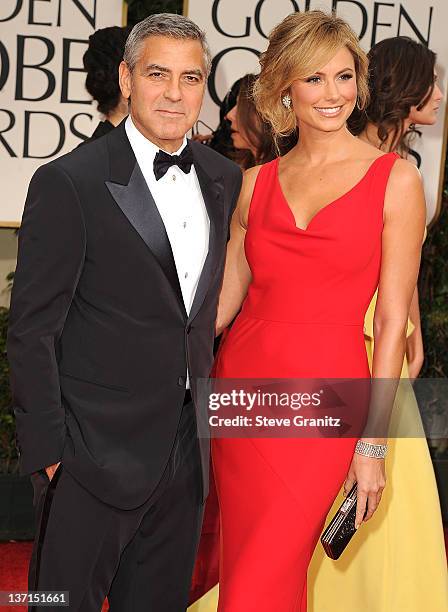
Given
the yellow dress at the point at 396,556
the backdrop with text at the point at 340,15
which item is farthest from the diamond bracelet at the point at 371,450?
the backdrop with text at the point at 340,15

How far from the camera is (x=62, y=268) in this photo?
222 cm

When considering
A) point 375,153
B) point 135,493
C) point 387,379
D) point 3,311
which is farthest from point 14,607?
point 375,153

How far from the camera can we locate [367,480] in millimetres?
2592

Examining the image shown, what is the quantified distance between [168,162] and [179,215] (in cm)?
12

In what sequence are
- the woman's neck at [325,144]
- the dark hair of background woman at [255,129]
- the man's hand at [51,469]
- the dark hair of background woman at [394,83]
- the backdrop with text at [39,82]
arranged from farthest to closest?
the backdrop with text at [39,82], the dark hair of background woman at [255,129], the dark hair of background woman at [394,83], the woman's neck at [325,144], the man's hand at [51,469]

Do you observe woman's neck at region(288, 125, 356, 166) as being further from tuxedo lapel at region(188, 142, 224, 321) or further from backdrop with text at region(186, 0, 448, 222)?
backdrop with text at region(186, 0, 448, 222)

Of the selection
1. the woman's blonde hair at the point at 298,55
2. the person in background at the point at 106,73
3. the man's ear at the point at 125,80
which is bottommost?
the man's ear at the point at 125,80

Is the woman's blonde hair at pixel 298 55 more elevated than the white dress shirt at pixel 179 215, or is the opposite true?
the woman's blonde hair at pixel 298 55

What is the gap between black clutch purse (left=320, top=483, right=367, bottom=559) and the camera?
2.62 metres

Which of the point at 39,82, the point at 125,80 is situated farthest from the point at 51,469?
the point at 39,82

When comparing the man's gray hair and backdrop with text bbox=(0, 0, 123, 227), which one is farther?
backdrop with text bbox=(0, 0, 123, 227)

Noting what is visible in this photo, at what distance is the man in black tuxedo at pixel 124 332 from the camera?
88.7 inches

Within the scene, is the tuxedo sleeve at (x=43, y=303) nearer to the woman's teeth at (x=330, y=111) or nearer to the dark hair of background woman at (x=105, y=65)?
the woman's teeth at (x=330, y=111)

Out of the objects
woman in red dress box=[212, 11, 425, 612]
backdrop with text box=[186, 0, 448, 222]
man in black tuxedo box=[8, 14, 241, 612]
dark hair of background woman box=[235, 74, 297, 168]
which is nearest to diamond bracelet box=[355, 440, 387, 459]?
woman in red dress box=[212, 11, 425, 612]
